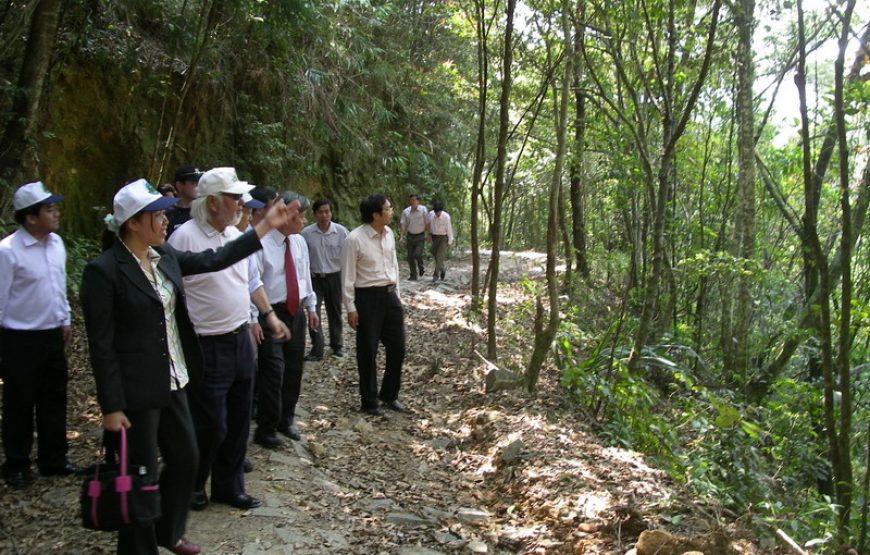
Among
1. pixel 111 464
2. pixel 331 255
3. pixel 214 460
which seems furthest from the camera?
pixel 331 255

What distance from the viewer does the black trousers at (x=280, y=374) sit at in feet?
16.8

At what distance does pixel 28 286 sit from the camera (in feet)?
14.6

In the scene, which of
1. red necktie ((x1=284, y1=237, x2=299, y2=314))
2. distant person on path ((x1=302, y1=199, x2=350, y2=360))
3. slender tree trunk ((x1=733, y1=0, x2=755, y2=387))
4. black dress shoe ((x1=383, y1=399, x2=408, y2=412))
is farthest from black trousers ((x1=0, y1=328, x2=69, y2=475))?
slender tree trunk ((x1=733, y1=0, x2=755, y2=387))

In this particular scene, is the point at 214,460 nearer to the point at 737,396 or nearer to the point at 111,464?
the point at 111,464

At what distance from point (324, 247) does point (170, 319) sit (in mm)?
5148

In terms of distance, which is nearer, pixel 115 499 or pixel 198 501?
pixel 115 499

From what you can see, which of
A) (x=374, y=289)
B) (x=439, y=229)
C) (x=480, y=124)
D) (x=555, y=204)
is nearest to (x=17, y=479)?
(x=374, y=289)

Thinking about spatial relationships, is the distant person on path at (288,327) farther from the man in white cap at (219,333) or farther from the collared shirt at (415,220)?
the collared shirt at (415,220)

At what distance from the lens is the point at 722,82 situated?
39.9 ft

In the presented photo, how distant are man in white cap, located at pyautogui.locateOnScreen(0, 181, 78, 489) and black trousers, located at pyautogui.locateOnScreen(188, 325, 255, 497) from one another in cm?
123

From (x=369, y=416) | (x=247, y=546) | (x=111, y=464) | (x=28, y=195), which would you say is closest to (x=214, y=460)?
(x=247, y=546)

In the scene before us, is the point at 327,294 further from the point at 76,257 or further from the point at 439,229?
the point at 439,229

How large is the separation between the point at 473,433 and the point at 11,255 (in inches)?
161

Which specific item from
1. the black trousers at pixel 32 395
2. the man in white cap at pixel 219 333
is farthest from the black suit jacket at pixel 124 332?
the black trousers at pixel 32 395
